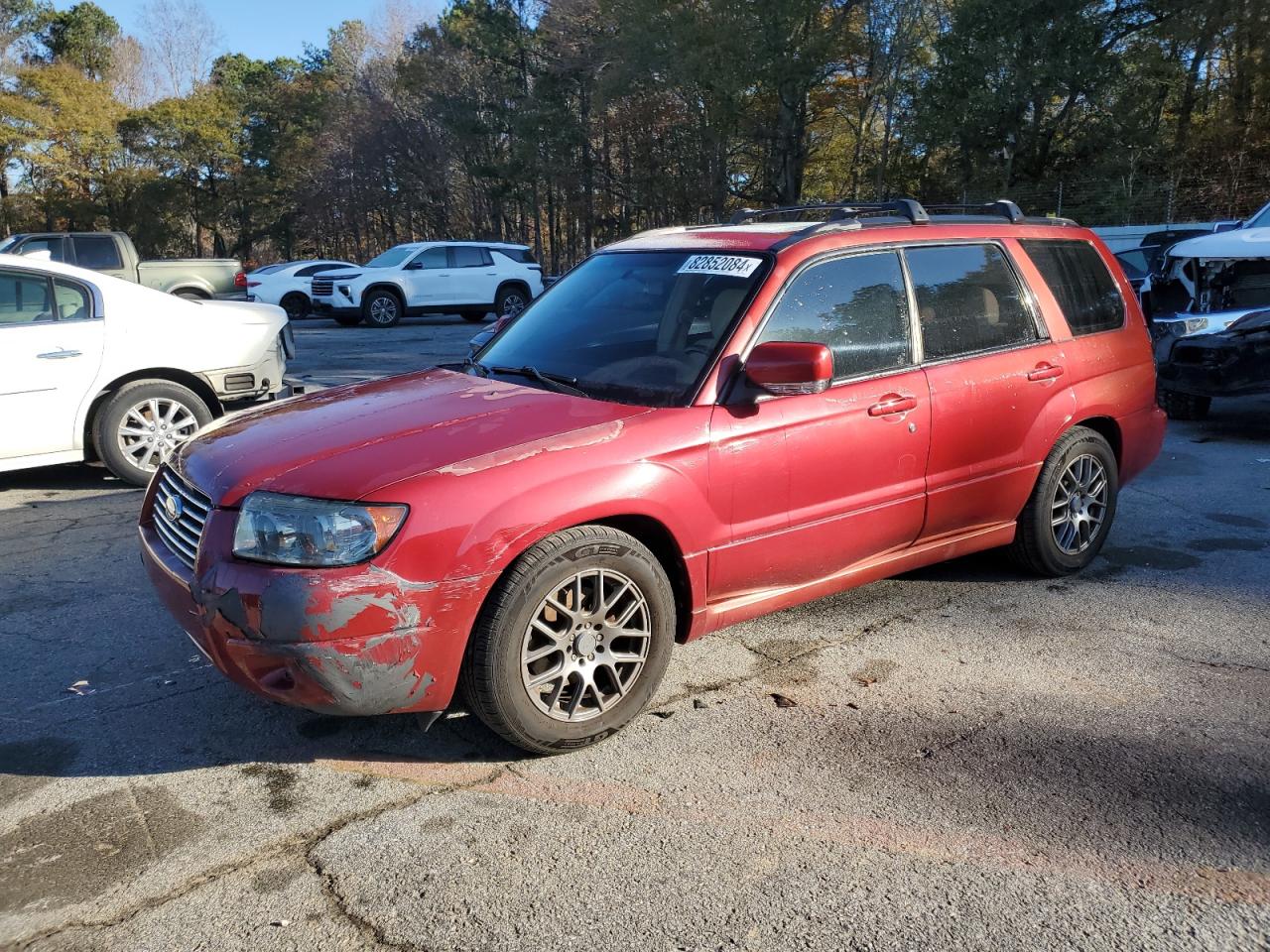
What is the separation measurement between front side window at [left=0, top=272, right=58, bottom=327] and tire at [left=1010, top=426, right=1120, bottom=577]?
5.92m

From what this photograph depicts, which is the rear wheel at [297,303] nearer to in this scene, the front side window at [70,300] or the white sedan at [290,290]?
the white sedan at [290,290]

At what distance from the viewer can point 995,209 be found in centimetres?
510

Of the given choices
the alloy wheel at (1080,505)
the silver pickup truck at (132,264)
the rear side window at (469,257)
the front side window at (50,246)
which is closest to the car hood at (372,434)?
the alloy wheel at (1080,505)

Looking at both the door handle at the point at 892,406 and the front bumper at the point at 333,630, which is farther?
the door handle at the point at 892,406

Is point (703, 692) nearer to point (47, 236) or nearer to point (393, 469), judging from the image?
point (393, 469)

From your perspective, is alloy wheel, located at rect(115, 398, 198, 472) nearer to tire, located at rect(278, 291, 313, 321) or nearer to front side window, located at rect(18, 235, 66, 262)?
front side window, located at rect(18, 235, 66, 262)

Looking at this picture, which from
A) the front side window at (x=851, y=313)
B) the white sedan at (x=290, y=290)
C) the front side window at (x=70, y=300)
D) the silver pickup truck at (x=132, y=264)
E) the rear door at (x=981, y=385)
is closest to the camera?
the front side window at (x=851, y=313)

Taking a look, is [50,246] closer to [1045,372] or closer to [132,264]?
[132,264]

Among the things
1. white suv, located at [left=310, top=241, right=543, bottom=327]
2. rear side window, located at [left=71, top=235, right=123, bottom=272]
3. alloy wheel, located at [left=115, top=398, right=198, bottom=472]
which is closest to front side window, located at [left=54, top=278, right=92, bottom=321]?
alloy wheel, located at [left=115, top=398, right=198, bottom=472]

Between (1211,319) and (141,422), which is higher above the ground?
(1211,319)

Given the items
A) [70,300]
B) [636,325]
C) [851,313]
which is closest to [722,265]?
[636,325]

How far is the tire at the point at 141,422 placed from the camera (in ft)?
22.0

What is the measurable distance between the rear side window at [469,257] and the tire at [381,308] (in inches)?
61.0

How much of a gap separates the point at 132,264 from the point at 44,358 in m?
8.27
